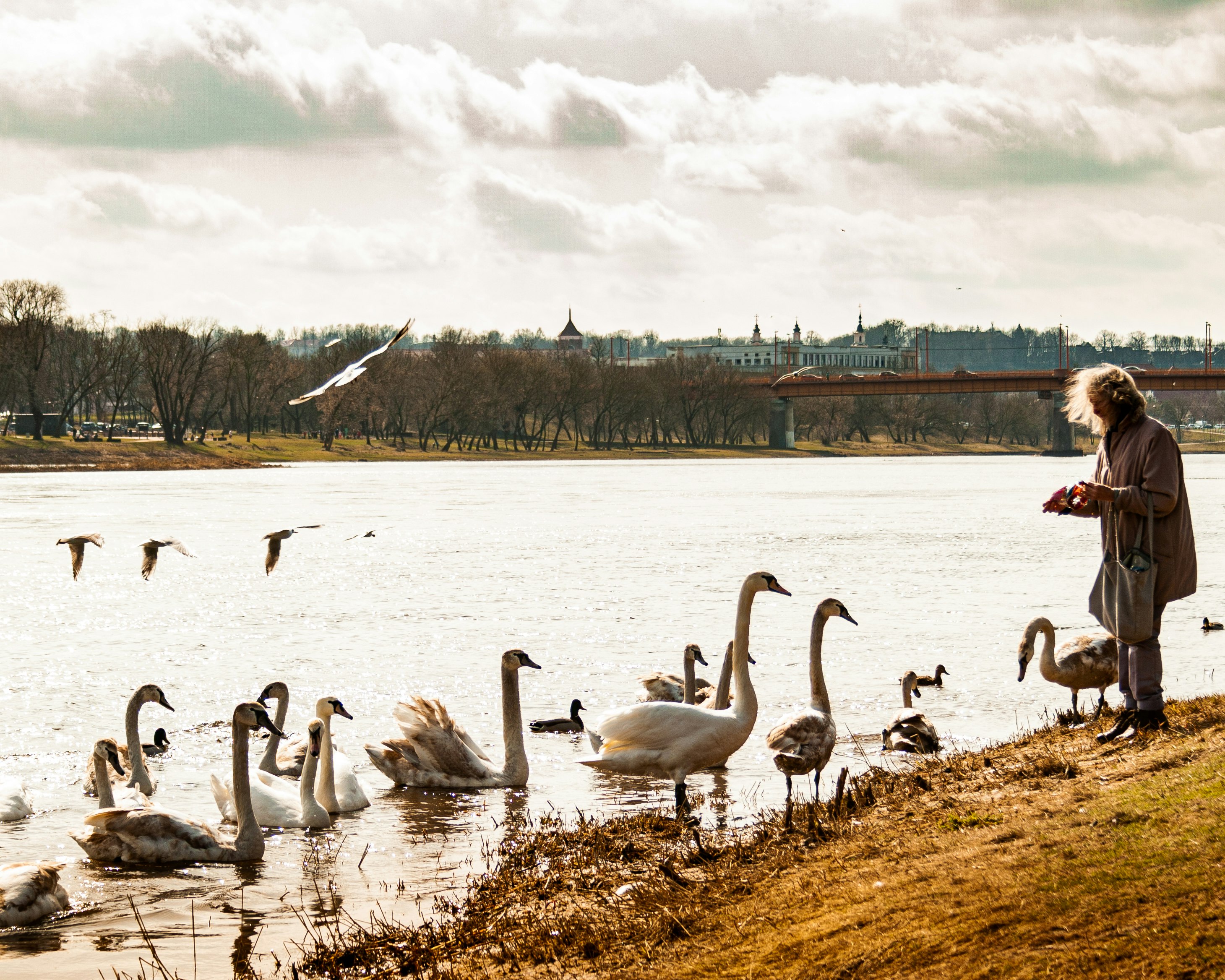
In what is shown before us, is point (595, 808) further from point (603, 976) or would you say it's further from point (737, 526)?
point (737, 526)

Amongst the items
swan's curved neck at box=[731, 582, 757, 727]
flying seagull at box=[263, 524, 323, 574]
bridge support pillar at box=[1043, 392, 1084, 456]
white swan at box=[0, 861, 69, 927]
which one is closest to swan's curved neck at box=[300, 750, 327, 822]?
white swan at box=[0, 861, 69, 927]

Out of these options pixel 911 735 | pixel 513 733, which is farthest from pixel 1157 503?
pixel 513 733

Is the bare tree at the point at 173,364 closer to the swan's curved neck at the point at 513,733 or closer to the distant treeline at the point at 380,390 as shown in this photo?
the distant treeline at the point at 380,390

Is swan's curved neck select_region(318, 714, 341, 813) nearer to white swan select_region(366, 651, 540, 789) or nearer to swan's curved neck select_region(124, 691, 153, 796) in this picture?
white swan select_region(366, 651, 540, 789)

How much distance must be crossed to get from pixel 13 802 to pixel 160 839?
1770mm

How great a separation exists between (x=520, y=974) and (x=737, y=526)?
35.5 metres

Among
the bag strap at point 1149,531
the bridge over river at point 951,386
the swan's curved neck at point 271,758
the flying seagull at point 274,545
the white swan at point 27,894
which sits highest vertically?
the bridge over river at point 951,386

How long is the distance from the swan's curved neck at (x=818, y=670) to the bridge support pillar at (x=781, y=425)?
124387 mm

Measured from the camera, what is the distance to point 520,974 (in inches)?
238

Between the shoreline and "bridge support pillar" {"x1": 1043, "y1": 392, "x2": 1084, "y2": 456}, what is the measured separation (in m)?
5.32

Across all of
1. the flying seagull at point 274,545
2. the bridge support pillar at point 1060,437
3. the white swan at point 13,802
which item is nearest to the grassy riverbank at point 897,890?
the white swan at point 13,802

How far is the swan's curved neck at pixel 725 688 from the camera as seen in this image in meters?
12.5

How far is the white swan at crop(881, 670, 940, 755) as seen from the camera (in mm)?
11094

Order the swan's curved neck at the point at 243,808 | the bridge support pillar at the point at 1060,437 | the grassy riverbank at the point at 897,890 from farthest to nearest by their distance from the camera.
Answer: the bridge support pillar at the point at 1060,437 → the swan's curved neck at the point at 243,808 → the grassy riverbank at the point at 897,890
